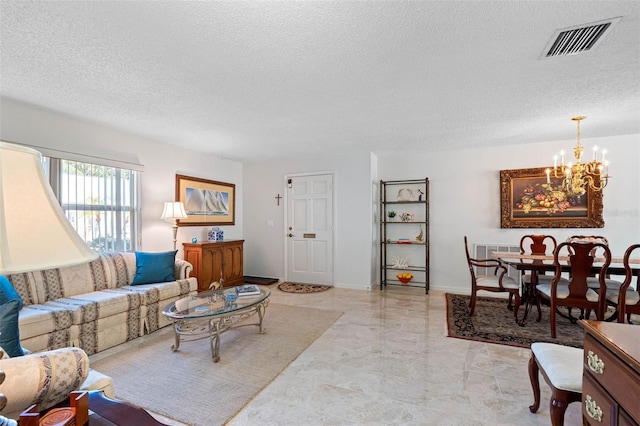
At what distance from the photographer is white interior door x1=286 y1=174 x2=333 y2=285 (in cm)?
538

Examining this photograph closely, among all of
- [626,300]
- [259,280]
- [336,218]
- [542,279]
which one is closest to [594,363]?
[626,300]

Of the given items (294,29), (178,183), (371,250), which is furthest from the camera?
(371,250)

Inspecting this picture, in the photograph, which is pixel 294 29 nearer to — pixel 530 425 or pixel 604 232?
pixel 530 425

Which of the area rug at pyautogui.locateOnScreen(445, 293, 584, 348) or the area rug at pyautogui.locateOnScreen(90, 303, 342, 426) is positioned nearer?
the area rug at pyautogui.locateOnScreen(90, 303, 342, 426)

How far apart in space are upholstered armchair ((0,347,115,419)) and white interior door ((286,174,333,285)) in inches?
167

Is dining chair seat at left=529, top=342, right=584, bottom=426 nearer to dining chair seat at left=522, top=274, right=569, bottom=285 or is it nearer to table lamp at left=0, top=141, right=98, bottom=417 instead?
table lamp at left=0, top=141, right=98, bottom=417

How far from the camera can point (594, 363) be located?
1.19 metres

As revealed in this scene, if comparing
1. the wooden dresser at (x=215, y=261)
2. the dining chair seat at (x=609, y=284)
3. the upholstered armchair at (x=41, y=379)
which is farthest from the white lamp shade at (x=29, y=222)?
the dining chair seat at (x=609, y=284)

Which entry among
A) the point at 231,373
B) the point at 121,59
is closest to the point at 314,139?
the point at 121,59

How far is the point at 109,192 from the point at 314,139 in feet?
9.14

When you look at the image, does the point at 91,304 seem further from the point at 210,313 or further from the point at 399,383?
the point at 399,383

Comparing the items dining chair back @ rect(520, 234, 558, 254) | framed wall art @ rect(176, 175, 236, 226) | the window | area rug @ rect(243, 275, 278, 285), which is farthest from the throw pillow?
dining chair back @ rect(520, 234, 558, 254)

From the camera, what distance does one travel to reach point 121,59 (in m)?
2.06

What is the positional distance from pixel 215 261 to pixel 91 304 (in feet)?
6.94
